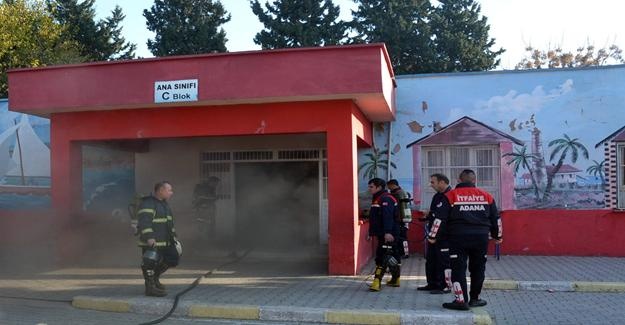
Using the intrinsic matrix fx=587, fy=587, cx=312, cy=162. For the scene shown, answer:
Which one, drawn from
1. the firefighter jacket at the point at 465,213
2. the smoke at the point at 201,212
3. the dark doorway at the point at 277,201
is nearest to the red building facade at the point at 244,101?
the smoke at the point at 201,212

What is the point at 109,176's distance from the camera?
44.8 ft

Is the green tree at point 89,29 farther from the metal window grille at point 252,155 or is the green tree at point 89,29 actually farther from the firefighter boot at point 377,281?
the firefighter boot at point 377,281

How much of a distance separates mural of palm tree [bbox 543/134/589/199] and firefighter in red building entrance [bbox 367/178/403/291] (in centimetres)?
499

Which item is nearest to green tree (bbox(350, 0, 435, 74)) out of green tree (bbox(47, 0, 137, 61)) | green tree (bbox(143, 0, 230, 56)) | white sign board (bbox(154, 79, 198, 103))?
green tree (bbox(143, 0, 230, 56))

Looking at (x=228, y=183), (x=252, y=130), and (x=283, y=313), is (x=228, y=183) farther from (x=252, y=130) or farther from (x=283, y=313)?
(x=283, y=313)

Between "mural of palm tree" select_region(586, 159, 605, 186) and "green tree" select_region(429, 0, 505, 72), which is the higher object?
"green tree" select_region(429, 0, 505, 72)

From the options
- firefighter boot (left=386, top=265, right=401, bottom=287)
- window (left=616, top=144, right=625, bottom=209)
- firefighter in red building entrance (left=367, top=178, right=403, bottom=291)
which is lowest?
firefighter boot (left=386, top=265, right=401, bottom=287)

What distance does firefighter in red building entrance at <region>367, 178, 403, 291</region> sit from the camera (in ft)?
26.3

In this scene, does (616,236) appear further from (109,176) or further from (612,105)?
(109,176)

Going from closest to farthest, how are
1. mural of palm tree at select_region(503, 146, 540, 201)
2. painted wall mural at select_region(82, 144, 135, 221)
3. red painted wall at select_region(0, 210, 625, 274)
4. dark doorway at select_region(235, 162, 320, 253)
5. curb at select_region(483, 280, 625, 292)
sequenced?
1. curb at select_region(483, 280, 625, 292)
2. red painted wall at select_region(0, 210, 625, 274)
3. mural of palm tree at select_region(503, 146, 540, 201)
4. dark doorway at select_region(235, 162, 320, 253)
5. painted wall mural at select_region(82, 144, 135, 221)

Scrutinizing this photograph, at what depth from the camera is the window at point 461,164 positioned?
1209 centimetres

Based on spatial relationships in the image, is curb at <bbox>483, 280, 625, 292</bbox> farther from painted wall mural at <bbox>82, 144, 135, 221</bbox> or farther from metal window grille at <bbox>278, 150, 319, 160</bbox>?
painted wall mural at <bbox>82, 144, 135, 221</bbox>

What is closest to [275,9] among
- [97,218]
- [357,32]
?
[357,32]

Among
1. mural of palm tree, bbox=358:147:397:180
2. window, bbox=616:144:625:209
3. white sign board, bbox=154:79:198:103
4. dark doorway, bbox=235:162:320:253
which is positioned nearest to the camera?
white sign board, bbox=154:79:198:103
